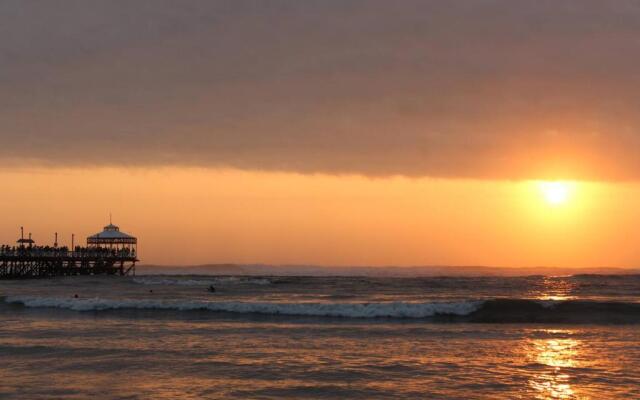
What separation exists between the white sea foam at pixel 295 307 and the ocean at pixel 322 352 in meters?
0.10

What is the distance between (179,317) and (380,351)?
43.1 ft

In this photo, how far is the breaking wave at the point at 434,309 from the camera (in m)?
29.5

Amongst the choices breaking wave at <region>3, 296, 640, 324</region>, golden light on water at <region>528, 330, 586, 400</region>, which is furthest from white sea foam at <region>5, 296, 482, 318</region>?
golden light on water at <region>528, 330, 586, 400</region>

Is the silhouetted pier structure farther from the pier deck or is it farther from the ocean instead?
the ocean

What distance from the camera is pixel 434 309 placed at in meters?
30.4

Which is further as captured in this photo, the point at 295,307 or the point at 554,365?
the point at 295,307

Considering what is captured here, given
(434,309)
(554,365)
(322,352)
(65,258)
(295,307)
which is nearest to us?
(554,365)

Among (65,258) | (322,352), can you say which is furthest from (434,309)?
(65,258)

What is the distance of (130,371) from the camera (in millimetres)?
15883

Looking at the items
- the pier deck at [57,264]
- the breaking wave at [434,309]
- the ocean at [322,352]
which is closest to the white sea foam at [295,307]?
the breaking wave at [434,309]

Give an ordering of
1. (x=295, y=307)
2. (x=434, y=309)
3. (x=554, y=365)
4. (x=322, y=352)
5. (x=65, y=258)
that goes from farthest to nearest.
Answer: (x=65, y=258) → (x=295, y=307) → (x=434, y=309) → (x=322, y=352) → (x=554, y=365)

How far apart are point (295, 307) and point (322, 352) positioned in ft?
42.6

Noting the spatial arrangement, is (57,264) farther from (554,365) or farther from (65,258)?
(554,365)

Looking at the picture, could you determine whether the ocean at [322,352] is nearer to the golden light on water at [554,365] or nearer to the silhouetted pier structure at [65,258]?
the golden light on water at [554,365]
